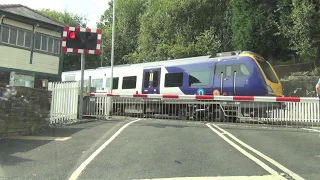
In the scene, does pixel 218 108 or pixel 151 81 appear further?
pixel 151 81

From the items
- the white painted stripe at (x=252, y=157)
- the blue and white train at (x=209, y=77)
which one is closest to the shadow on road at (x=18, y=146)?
the white painted stripe at (x=252, y=157)

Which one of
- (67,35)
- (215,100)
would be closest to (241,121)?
(215,100)

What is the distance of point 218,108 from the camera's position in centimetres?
1573

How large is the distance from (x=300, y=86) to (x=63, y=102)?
1687cm

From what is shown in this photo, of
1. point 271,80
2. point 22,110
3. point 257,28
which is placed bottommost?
point 22,110

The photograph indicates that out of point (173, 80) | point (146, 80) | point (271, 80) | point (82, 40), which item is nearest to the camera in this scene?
point (82, 40)

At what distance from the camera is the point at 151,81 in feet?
67.9

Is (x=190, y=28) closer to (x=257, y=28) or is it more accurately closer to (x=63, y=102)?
(x=257, y=28)

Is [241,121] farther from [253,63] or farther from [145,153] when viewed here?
[145,153]

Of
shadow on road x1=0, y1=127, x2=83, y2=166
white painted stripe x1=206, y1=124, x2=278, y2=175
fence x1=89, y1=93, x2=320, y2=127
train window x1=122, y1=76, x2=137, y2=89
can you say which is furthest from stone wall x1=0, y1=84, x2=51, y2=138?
train window x1=122, y1=76, x2=137, y2=89

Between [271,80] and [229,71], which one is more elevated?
[229,71]

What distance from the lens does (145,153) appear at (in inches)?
313

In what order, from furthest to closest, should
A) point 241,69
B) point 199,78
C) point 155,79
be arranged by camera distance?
point 155,79 → point 199,78 → point 241,69

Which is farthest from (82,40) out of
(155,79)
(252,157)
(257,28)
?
→ (257,28)
